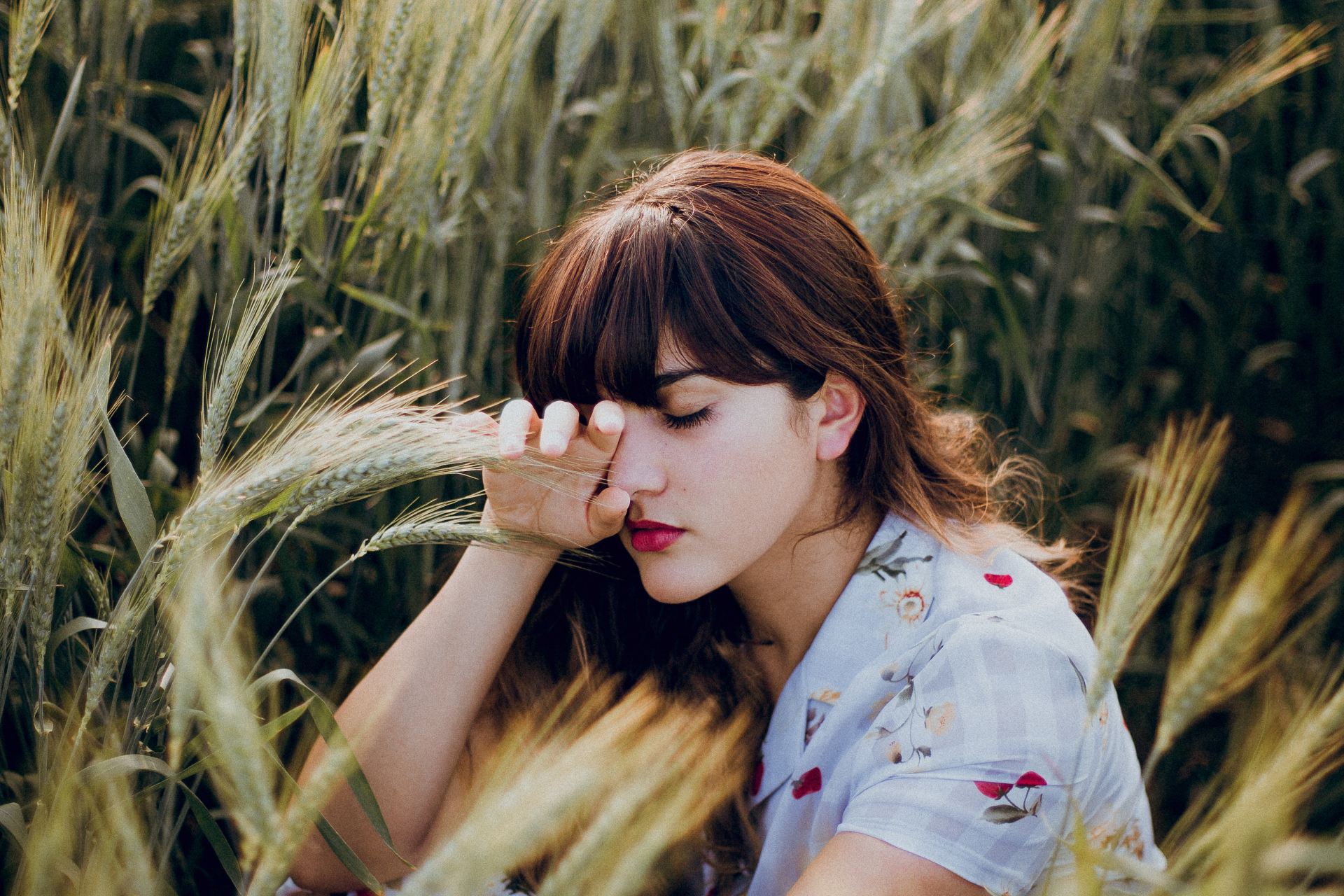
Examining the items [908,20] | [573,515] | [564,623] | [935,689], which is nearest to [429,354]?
[573,515]

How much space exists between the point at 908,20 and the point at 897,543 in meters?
0.76

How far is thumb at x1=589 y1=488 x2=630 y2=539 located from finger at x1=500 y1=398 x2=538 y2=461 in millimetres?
101

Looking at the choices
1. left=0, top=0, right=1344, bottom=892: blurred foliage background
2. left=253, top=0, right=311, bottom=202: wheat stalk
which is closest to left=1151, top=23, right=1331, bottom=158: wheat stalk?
left=0, top=0, right=1344, bottom=892: blurred foliage background

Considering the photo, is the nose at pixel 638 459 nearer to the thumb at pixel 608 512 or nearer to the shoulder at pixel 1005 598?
the thumb at pixel 608 512

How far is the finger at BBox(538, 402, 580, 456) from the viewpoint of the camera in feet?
3.37

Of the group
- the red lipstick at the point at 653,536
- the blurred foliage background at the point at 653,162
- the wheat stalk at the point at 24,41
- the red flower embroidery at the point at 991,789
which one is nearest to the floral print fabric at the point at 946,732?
the red flower embroidery at the point at 991,789

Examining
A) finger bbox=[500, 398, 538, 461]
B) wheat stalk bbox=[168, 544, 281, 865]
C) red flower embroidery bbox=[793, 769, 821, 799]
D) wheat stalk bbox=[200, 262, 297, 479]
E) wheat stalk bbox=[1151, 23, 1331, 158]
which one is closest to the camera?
wheat stalk bbox=[168, 544, 281, 865]

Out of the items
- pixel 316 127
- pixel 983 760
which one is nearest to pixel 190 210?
pixel 316 127

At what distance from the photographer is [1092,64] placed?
1.71 meters

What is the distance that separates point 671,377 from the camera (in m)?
1.09

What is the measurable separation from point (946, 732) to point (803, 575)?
0.32 meters

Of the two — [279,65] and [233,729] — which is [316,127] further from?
[233,729]

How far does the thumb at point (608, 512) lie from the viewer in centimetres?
109

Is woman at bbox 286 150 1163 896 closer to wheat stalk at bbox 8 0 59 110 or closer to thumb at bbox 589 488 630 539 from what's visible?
thumb at bbox 589 488 630 539
